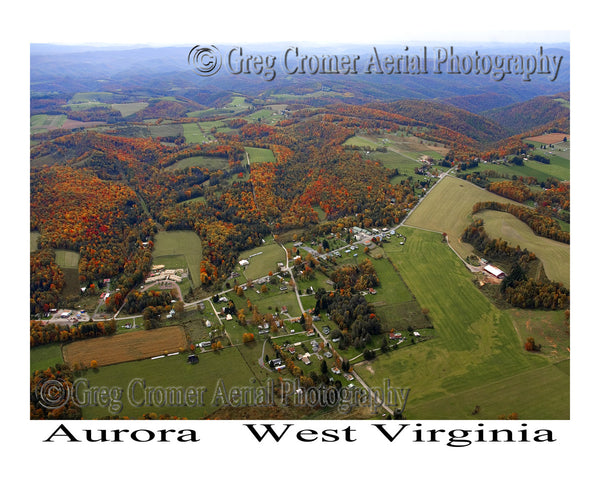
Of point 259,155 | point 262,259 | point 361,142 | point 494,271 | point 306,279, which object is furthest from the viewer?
point 361,142

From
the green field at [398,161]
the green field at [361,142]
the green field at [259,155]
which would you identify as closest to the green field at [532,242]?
the green field at [398,161]

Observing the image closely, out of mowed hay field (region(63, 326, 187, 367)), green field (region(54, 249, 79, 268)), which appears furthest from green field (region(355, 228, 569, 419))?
green field (region(54, 249, 79, 268))

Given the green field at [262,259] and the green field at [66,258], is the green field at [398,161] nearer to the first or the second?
the green field at [262,259]

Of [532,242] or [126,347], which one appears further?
[532,242]

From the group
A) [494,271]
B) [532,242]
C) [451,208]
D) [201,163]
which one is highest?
[201,163]

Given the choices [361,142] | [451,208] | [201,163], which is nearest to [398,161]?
[361,142]

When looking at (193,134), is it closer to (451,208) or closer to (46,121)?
(46,121)

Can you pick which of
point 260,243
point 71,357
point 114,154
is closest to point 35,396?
point 71,357
